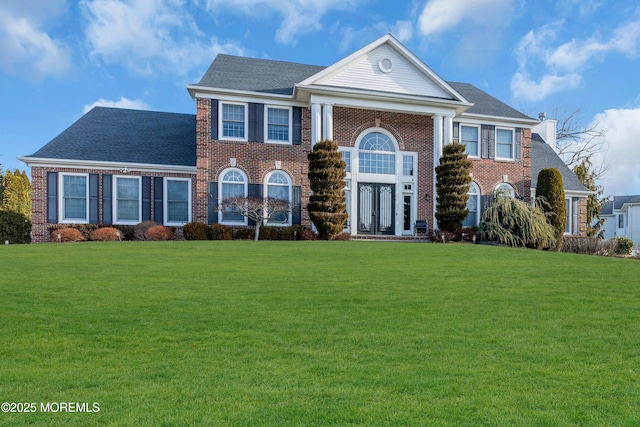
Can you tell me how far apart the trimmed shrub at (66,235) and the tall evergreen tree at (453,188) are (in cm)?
1551

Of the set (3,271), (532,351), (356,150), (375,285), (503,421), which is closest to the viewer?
(503,421)

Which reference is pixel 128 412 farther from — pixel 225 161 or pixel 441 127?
pixel 441 127

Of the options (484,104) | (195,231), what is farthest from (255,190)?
(484,104)

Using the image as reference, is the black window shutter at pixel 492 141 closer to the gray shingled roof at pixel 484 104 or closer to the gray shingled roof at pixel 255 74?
the gray shingled roof at pixel 484 104

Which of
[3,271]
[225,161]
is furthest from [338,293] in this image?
[225,161]

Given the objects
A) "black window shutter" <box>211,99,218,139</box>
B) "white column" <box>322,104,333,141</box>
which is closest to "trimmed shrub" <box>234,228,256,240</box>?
"black window shutter" <box>211,99,218,139</box>

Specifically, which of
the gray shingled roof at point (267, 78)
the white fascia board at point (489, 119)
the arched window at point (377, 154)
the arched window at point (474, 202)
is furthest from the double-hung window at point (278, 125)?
the arched window at point (474, 202)

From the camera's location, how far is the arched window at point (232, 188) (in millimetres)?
18175

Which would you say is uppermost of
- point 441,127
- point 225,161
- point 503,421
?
point 441,127

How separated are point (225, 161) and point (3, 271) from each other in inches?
429

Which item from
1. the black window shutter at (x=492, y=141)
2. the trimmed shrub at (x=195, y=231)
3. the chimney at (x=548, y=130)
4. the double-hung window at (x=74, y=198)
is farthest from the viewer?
the chimney at (x=548, y=130)

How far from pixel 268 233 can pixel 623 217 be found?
4329cm

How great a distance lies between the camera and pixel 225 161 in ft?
59.6

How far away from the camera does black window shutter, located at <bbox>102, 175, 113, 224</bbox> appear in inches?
716
